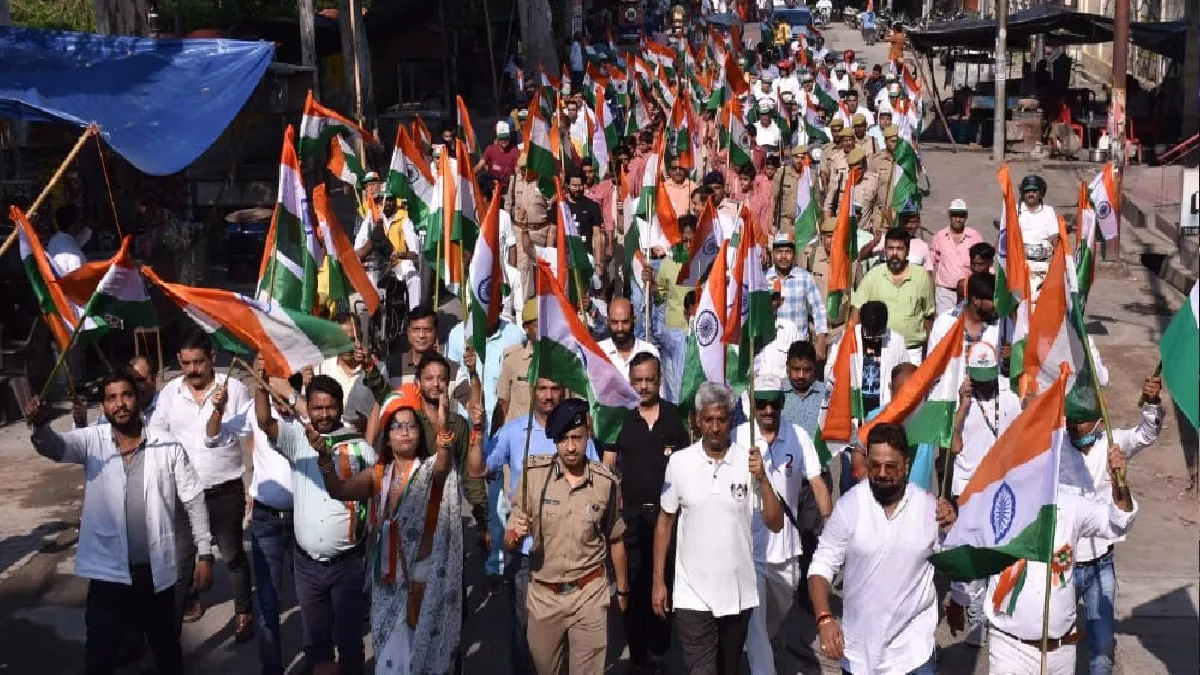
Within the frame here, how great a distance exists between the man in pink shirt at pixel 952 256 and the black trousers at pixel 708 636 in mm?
5710

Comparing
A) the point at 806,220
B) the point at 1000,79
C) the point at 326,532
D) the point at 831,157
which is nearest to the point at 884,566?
the point at 326,532

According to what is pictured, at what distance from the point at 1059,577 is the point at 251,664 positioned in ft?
13.3

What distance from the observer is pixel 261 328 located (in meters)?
7.54

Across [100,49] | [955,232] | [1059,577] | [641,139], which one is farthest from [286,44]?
[1059,577]

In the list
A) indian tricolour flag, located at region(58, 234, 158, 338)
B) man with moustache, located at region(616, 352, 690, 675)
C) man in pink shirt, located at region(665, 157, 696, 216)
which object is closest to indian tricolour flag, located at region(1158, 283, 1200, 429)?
man with moustache, located at region(616, 352, 690, 675)

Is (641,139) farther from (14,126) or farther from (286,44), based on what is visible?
(286,44)

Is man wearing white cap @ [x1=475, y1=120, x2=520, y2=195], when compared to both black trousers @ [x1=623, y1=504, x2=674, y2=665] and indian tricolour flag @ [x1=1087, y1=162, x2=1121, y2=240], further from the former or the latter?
black trousers @ [x1=623, y1=504, x2=674, y2=665]

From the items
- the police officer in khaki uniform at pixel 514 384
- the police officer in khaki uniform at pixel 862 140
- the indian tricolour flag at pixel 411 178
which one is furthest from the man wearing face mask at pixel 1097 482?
the police officer in khaki uniform at pixel 862 140

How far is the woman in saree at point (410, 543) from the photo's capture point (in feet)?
22.1

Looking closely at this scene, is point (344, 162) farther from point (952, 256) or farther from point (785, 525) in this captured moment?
point (785, 525)

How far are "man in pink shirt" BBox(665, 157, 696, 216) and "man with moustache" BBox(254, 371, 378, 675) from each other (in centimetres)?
735

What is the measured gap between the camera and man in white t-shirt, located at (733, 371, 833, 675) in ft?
23.5

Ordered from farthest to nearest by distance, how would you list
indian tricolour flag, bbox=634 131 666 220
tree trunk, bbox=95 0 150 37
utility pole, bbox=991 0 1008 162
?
utility pole, bbox=991 0 1008 162 < tree trunk, bbox=95 0 150 37 < indian tricolour flag, bbox=634 131 666 220

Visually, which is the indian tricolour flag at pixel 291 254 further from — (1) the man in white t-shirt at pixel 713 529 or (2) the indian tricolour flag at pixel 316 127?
(1) the man in white t-shirt at pixel 713 529
